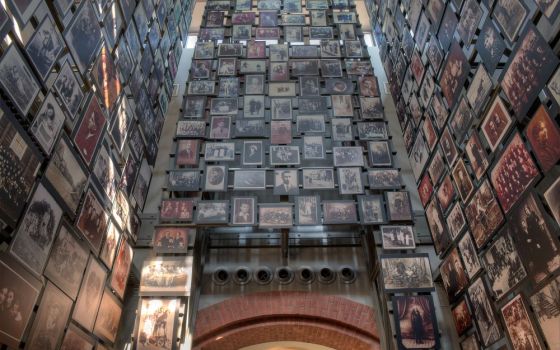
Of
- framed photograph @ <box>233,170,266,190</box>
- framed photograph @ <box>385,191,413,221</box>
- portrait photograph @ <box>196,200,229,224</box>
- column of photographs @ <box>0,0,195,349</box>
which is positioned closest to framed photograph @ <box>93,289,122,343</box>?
column of photographs @ <box>0,0,195,349</box>

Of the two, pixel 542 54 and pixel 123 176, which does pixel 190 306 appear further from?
pixel 542 54

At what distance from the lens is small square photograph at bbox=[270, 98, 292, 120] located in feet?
35.8

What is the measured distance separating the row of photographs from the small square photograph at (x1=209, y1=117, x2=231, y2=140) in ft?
6.26

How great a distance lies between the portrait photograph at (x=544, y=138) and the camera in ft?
16.7

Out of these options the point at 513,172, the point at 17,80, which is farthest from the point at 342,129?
the point at 17,80

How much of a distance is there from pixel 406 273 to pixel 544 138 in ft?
12.4

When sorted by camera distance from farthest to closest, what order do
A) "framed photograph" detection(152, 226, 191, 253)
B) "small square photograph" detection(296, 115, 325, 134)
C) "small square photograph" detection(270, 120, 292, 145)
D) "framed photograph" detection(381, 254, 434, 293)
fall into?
"small square photograph" detection(296, 115, 325, 134) → "small square photograph" detection(270, 120, 292, 145) → "framed photograph" detection(152, 226, 191, 253) → "framed photograph" detection(381, 254, 434, 293)

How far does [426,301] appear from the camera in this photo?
8000mm

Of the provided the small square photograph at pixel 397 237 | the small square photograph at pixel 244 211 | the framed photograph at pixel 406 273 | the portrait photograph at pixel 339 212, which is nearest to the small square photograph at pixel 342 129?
the portrait photograph at pixel 339 212

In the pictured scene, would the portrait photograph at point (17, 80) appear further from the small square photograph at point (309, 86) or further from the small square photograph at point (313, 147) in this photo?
the small square photograph at point (309, 86)

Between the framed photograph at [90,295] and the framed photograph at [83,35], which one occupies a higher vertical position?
the framed photograph at [83,35]

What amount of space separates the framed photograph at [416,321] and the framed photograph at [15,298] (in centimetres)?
557

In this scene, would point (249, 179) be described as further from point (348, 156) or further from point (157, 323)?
point (157, 323)

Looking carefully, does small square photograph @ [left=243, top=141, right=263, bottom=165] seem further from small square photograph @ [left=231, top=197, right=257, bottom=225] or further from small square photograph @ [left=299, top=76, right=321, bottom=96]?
small square photograph @ [left=299, top=76, right=321, bottom=96]
